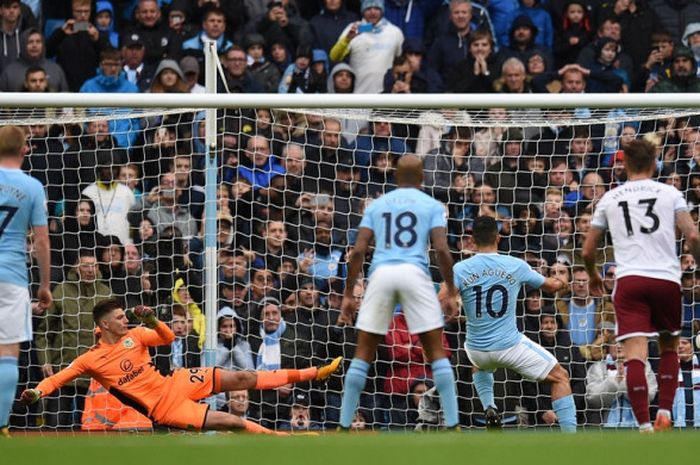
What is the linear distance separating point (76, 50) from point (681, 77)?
6.15 meters

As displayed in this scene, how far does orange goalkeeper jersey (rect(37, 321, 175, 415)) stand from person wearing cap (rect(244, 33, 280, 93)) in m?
3.86

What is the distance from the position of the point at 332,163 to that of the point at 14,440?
24.1 ft

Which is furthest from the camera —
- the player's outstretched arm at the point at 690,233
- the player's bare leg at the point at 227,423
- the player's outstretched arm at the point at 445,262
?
the player's bare leg at the point at 227,423

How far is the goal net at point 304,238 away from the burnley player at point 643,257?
2.82 meters

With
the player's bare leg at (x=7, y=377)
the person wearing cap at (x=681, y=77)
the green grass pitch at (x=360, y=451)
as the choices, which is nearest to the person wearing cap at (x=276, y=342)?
the player's bare leg at (x=7, y=377)

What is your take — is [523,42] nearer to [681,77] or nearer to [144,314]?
[681,77]

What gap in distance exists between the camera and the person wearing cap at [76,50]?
15.5 meters

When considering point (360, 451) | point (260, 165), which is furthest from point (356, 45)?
point (360, 451)

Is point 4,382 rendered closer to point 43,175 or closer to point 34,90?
point 43,175

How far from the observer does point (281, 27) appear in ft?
51.7

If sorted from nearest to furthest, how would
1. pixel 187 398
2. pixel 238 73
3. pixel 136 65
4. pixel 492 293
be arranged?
pixel 492 293
pixel 187 398
pixel 238 73
pixel 136 65

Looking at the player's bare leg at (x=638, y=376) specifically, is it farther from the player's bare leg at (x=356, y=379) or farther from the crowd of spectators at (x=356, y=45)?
the crowd of spectators at (x=356, y=45)

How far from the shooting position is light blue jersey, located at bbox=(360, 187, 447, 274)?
32.9ft

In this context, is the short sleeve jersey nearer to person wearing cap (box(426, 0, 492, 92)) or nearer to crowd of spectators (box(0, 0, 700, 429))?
crowd of spectators (box(0, 0, 700, 429))
